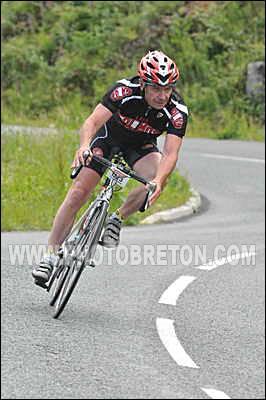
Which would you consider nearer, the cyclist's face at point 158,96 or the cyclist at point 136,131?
the cyclist's face at point 158,96

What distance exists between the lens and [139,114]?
11922mm

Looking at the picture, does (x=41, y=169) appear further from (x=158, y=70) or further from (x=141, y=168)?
(x=158, y=70)


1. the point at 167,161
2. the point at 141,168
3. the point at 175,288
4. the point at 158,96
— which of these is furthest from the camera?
the point at 175,288

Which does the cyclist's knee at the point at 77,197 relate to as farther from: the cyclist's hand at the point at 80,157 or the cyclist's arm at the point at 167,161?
the cyclist's arm at the point at 167,161

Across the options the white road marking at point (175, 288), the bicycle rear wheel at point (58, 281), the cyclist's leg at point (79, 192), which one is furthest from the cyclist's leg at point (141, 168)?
the white road marking at point (175, 288)

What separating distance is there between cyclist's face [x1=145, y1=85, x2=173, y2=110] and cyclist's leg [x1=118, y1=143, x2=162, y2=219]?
566mm

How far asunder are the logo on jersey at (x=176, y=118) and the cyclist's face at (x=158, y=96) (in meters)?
0.23

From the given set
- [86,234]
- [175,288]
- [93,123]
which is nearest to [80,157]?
[93,123]

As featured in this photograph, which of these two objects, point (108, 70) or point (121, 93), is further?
point (108, 70)

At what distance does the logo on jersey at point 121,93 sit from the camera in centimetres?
1191

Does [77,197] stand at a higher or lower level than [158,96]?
lower

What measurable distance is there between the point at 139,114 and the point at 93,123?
1.33 ft

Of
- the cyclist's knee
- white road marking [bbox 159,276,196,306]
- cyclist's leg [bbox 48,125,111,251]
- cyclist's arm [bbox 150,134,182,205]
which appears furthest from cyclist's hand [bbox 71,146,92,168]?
white road marking [bbox 159,276,196,306]

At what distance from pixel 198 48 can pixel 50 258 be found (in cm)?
530
